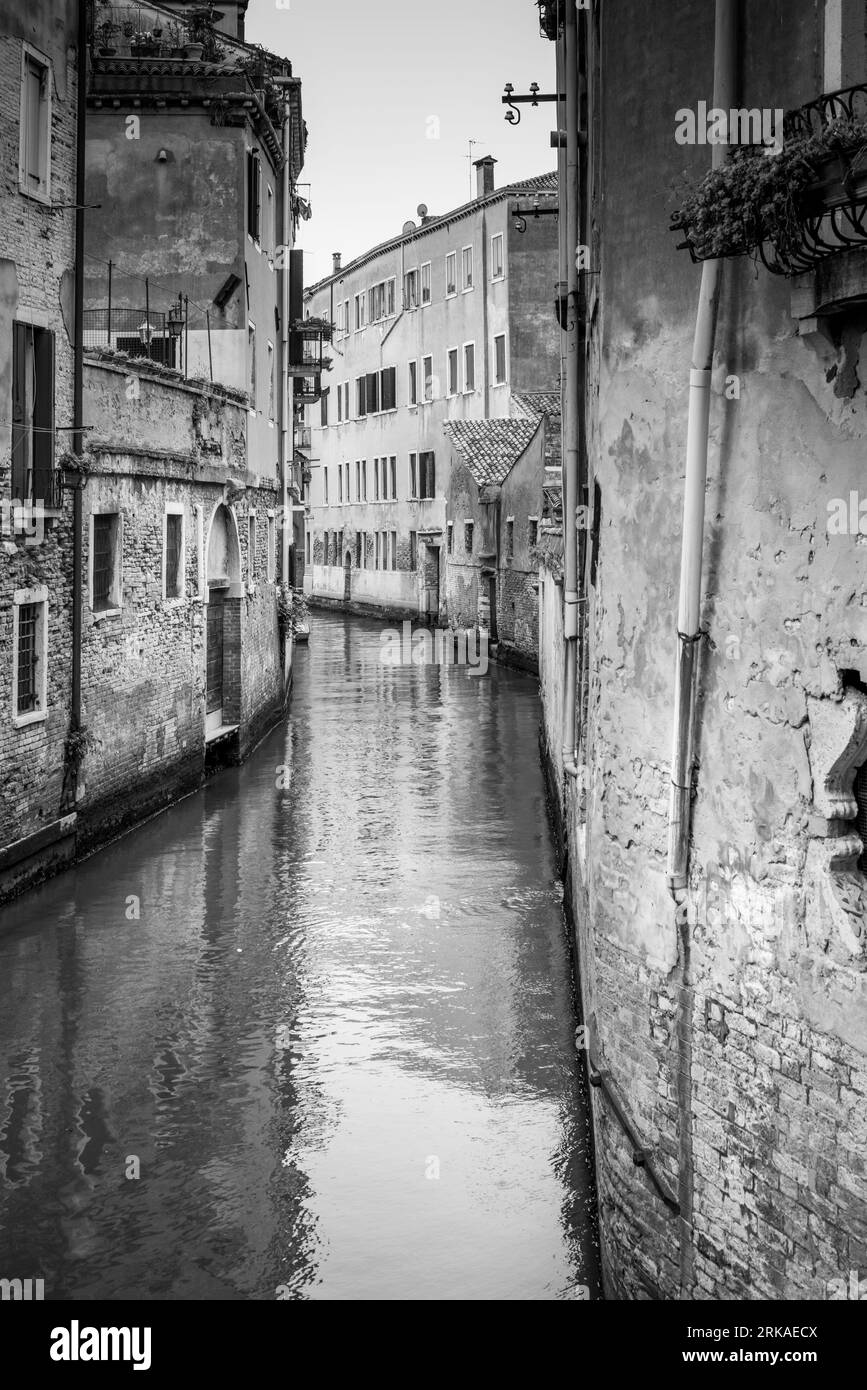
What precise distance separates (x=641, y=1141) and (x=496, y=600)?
32378 millimetres

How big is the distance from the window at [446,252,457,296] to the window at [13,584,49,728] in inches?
1307

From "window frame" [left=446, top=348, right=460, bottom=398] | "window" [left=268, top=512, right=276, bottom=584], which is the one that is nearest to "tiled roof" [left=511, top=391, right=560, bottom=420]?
"window frame" [left=446, top=348, right=460, bottom=398]

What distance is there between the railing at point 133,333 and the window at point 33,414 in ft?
25.6

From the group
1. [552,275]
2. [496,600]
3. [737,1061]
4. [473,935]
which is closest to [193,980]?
[473,935]

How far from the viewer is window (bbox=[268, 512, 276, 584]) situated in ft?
86.8

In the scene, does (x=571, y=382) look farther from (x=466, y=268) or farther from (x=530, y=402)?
(x=466, y=268)

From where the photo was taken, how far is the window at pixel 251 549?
77.9 ft

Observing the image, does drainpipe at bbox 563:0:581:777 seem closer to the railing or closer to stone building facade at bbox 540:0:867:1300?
stone building facade at bbox 540:0:867:1300

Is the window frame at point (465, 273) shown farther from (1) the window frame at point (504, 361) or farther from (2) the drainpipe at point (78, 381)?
(2) the drainpipe at point (78, 381)

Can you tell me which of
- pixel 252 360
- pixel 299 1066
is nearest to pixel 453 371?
pixel 252 360

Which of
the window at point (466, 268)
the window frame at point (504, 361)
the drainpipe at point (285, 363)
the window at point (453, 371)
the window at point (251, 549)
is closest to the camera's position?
the window at point (251, 549)

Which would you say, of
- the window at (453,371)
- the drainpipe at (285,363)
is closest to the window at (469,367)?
the window at (453,371)

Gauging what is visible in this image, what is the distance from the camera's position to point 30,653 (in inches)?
577

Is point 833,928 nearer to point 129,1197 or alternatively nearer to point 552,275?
point 129,1197
